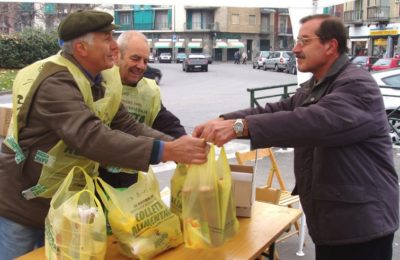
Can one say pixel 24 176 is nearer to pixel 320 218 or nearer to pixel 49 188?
pixel 49 188

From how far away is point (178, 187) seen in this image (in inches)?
89.8

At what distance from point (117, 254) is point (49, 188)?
1.45 feet

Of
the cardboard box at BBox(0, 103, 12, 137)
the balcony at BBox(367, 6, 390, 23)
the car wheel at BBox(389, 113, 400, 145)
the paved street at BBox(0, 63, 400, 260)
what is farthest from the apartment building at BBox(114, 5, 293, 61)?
the cardboard box at BBox(0, 103, 12, 137)

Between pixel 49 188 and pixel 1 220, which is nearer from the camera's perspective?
pixel 49 188

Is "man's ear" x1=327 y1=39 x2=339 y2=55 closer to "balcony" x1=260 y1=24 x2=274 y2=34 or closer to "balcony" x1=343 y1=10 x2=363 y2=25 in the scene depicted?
"balcony" x1=343 y1=10 x2=363 y2=25

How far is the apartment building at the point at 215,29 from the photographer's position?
58.5m

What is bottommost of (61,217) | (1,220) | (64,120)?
Answer: (1,220)

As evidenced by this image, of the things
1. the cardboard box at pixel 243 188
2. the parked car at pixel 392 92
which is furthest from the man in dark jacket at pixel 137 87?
the parked car at pixel 392 92

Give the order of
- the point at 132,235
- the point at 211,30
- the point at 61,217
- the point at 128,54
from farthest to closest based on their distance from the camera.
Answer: the point at 211,30, the point at 128,54, the point at 132,235, the point at 61,217

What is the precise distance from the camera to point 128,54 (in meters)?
2.86

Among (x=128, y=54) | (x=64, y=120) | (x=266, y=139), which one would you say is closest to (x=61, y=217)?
(x=64, y=120)

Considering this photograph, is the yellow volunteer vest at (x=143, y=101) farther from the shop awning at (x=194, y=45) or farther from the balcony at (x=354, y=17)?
the shop awning at (x=194, y=45)

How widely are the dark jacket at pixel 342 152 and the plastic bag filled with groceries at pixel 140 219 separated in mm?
519

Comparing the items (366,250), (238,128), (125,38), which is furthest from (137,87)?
(366,250)
